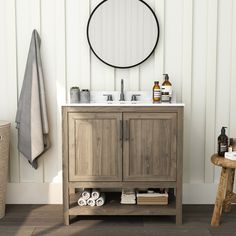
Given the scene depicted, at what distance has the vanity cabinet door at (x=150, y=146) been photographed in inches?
128

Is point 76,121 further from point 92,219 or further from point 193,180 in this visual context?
point 193,180

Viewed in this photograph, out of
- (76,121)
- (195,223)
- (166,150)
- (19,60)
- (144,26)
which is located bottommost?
(195,223)

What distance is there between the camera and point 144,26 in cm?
364

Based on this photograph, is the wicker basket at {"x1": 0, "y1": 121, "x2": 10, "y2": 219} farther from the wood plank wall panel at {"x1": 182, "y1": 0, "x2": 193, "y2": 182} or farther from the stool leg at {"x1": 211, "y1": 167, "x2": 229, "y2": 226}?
the stool leg at {"x1": 211, "y1": 167, "x2": 229, "y2": 226}

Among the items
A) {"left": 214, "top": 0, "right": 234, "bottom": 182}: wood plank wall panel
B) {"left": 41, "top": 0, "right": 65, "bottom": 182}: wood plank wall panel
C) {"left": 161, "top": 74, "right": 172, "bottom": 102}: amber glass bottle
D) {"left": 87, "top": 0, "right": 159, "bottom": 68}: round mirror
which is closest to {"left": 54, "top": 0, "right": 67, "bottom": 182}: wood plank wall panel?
{"left": 41, "top": 0, "right": 65, "bottom": 182}: wood plank wall panel

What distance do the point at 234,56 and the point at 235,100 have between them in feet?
1.31

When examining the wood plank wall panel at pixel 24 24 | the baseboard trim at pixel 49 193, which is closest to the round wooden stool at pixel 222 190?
the baseboard trim at pixel 49 193

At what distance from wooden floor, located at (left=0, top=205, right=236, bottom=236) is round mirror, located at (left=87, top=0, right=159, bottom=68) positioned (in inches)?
54.6

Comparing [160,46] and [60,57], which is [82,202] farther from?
[160,46]

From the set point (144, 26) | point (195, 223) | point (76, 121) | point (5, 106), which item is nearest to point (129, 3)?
point (144, 26)

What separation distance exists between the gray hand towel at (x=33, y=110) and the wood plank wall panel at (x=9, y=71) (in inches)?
5.3

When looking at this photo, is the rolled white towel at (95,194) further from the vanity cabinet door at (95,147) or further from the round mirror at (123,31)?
the round mirror at (123,31)

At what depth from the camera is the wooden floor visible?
3158mm

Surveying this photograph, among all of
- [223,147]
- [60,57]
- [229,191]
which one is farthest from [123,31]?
[229,191]
